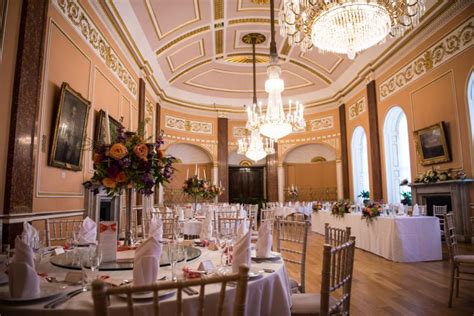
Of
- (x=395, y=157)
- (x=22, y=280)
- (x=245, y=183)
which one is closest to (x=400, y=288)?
(x=22, y=280)

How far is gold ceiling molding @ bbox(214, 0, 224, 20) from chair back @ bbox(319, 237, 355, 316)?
305 inches

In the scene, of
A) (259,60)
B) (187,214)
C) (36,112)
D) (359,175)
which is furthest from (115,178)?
(359,175)

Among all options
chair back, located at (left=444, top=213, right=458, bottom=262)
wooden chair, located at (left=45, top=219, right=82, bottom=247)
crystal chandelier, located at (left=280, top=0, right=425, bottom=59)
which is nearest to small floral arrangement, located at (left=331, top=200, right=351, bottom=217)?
chair back, located at (left=444, top=213, right=458, bottom=262)

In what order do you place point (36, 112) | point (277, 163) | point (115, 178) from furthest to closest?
point (277, 163) → point (36, 112) → point (115, 178)

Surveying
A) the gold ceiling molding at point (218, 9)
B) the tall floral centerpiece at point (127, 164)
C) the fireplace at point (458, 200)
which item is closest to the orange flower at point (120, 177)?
the tall floral centerpiece at point (127, 164)

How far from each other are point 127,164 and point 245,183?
43.1ft

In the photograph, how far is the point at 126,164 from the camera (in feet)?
6.81

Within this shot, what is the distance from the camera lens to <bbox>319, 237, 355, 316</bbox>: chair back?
1404 millimetres

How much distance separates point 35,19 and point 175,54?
628 cm

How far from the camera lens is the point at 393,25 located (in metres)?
4.10

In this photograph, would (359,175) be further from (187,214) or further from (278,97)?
(187,214)

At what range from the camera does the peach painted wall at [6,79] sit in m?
3.33

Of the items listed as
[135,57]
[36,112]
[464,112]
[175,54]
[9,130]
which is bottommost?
[9,130]

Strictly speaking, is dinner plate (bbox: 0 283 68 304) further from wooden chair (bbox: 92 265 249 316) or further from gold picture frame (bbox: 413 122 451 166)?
gold picture frame (bbox: 413 122 451 166)
